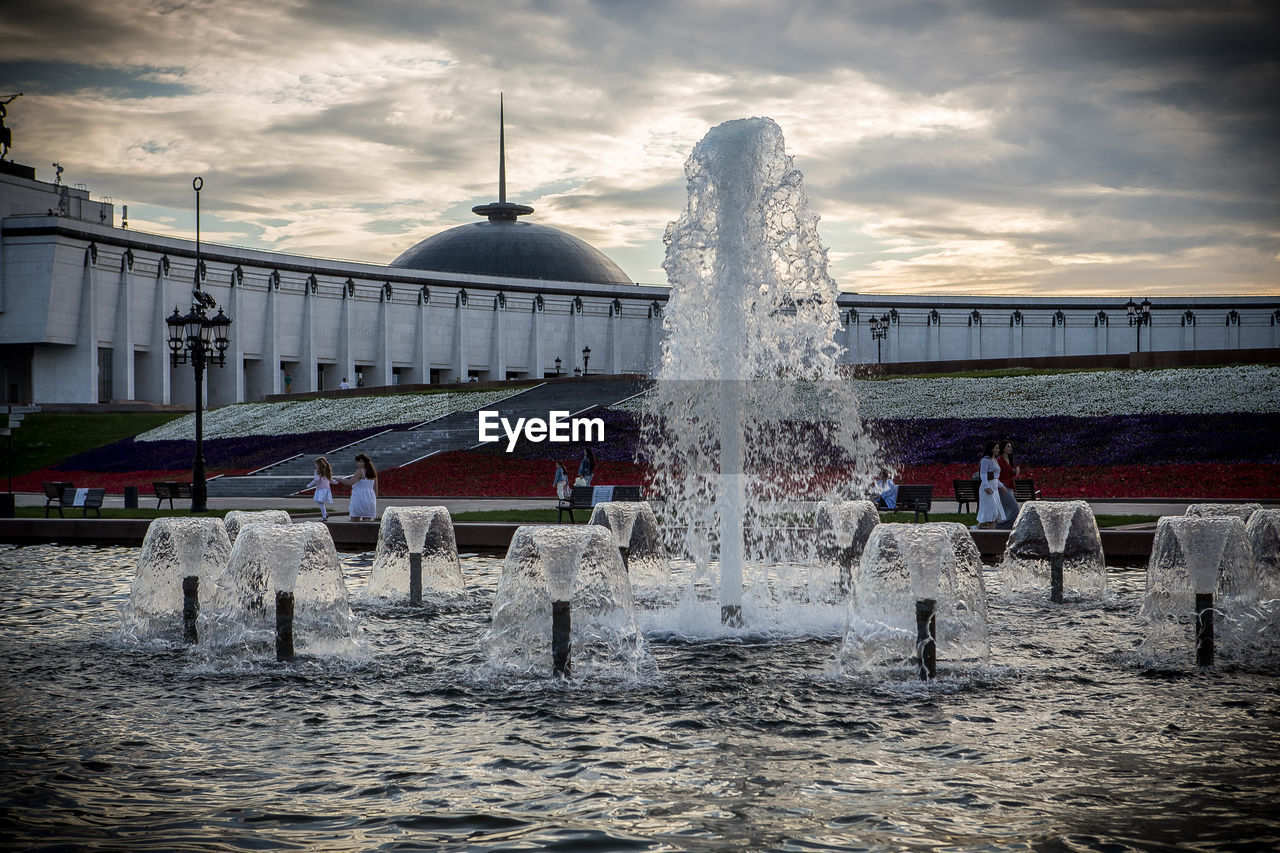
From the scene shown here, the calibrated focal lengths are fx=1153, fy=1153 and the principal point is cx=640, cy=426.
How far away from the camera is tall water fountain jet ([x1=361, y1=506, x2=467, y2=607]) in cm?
1102

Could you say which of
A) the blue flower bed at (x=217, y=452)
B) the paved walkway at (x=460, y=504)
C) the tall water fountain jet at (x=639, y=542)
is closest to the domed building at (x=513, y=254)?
the blue flower bed at (x=217, y=452)

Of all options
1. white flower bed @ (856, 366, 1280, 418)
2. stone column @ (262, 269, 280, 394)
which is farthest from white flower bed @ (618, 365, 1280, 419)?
stone column @ (262, 269, 280, 394)

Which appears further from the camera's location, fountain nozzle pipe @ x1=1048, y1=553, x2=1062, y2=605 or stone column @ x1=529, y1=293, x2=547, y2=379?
stone column @ x1=529, y1=293, x2=547, y2=379

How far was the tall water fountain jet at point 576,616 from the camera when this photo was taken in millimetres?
7402

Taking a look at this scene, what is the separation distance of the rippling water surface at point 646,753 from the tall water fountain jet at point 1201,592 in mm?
299

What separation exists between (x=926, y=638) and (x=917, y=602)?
0.23 meters

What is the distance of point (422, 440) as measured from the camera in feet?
104

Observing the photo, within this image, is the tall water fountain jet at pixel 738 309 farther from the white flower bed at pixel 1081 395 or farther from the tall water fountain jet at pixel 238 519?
the white flower bed at pixel 1081 395

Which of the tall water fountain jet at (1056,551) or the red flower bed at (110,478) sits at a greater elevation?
the red flower bed at (110,478)

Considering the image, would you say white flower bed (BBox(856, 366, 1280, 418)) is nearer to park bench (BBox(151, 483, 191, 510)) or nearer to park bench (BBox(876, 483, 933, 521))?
park bench (BBox(876, 483, 933, 521))

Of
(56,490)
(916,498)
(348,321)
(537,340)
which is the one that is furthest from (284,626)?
(537,340)

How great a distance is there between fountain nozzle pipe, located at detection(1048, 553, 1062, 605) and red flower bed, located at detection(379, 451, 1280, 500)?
8.22 meters

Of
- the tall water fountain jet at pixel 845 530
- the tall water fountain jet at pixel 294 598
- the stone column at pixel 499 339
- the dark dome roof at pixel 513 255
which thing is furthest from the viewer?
the dark dome roof at pixel 513 255

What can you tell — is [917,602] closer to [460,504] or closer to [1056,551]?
[1056,551]
